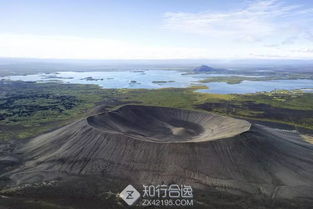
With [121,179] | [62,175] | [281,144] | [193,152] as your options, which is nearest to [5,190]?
[62,175]

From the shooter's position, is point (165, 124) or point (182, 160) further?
point (165, 124)

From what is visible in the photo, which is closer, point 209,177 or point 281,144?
point 209,177

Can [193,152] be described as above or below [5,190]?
above

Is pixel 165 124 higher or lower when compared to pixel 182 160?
higher

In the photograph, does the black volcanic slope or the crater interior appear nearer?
the black volcanic slope

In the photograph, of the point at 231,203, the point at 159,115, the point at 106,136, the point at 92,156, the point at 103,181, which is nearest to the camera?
the point at 231,203

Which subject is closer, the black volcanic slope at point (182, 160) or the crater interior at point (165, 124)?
the black volcanic slope at point (182, 160)

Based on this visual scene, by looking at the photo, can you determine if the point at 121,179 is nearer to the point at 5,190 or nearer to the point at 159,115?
the point at 5,190

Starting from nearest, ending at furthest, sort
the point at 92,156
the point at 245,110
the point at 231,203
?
the point at 231,203 < the point at 92,156 < the point at 245,110
